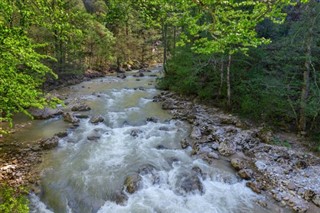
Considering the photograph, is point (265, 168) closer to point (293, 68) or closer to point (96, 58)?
point (293, 68)

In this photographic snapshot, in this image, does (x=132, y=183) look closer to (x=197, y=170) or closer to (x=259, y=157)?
(x=197, y=170)

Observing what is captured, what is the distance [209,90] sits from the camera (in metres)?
14.7

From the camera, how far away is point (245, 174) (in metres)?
8.24

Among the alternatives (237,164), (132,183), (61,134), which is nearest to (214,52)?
(237,164)

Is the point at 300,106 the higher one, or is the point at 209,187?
the point at 300,106

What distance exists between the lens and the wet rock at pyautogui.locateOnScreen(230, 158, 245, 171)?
28.5 ft

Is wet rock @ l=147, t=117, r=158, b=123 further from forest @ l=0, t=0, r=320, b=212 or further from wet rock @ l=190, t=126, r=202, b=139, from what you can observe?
wet rock @ l=190, t=126, r=202, b=139

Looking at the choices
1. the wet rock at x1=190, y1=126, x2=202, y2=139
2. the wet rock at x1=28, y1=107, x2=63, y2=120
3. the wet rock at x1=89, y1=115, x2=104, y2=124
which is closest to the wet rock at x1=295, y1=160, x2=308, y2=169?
the wet rock at x1=190, y1=126, x2=202, y2=139

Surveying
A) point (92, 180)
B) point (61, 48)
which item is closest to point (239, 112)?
point (92, 180)

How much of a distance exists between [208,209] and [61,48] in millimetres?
16478

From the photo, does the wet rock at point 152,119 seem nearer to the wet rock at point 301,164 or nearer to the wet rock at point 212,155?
the wet rock at point 212,155

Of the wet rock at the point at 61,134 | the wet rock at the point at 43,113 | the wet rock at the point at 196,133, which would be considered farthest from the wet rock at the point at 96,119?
the wet rock at the point at 196,133

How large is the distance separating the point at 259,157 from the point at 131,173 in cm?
497

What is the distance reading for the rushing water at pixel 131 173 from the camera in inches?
277
